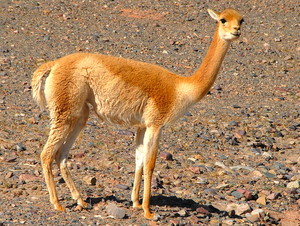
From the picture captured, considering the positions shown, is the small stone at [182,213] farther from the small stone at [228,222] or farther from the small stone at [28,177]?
the small stone at [28,177]

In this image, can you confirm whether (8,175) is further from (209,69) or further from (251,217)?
(251,217)

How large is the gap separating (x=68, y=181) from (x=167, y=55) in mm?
10568

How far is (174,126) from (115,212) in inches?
202

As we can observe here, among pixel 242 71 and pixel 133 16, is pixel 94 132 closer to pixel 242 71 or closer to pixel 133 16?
pixel 242 71

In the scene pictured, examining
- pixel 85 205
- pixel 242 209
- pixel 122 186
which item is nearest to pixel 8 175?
pixel 85 205

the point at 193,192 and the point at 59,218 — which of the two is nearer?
the point at 59,218

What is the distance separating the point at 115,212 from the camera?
6.64m

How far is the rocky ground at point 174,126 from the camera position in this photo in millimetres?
7332

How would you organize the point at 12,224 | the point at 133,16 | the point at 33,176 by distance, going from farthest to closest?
the point at 133,16
the point at 33,176
the point at 12,224

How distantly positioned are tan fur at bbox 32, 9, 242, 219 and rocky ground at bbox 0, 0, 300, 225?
97 cm

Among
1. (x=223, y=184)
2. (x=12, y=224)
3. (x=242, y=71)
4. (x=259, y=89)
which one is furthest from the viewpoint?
(x=242, y=71)

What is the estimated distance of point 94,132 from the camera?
1052 cm

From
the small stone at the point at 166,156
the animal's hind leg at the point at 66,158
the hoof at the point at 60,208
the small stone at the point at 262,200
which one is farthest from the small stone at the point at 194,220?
the small stone at the point at 166,156

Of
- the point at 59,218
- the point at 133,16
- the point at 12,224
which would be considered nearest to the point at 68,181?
the point at 59,218
